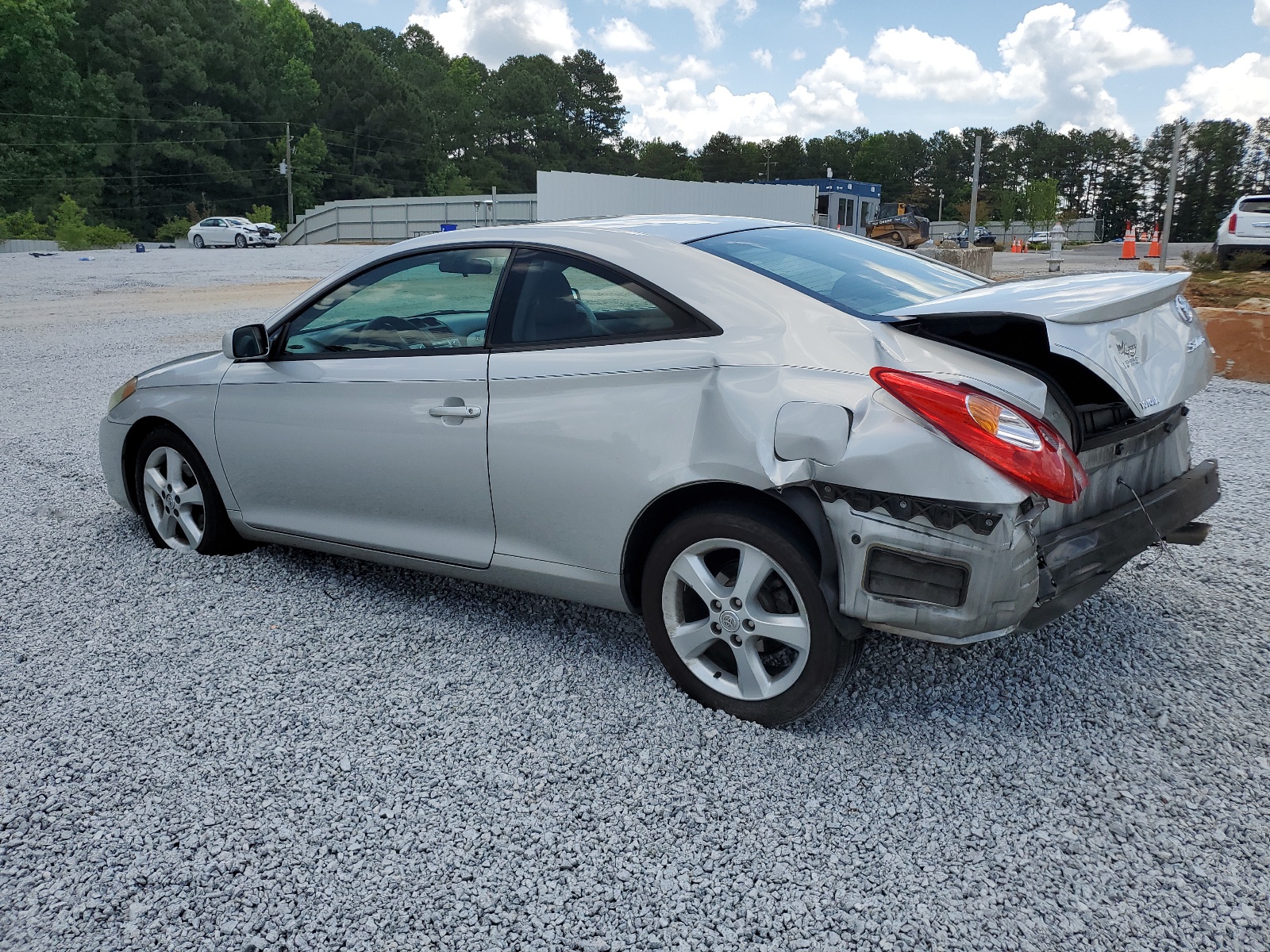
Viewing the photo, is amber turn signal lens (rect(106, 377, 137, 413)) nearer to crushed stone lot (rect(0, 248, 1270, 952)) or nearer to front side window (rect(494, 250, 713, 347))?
crushed stone lot (rect(0, 248, 1270, 952))

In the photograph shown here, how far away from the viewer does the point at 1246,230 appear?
64.7ft

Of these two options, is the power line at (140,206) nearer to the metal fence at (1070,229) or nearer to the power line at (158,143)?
the power line at (158,143)

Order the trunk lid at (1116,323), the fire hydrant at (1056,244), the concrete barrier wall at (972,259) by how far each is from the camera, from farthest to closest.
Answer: the fire hydrant at (1056,244) → the concrete barrier wall at (972,259) → the trunk lid at (1116,323)

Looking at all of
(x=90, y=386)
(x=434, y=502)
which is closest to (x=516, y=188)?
(x=90, y=386)

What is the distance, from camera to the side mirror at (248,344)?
4246 mm

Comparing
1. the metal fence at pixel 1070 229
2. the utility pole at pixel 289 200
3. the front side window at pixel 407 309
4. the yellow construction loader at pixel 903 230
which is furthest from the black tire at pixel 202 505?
the metal fence at pixel 1070 229

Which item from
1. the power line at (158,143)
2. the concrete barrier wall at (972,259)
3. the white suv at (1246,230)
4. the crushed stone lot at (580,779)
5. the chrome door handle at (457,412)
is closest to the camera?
the crushed stone lot at (580,779)

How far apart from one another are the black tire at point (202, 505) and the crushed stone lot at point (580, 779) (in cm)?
20

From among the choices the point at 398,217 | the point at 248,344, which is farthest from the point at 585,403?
the point at 398,217

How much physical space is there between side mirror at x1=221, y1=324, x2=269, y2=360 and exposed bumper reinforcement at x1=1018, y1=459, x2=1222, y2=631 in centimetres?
309

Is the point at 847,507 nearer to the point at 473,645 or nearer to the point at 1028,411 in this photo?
the point at 1028,411

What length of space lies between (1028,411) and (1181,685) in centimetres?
131

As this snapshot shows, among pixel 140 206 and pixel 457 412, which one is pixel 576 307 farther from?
pixel 140 206

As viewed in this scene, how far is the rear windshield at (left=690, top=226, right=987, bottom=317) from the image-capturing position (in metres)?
3.23
